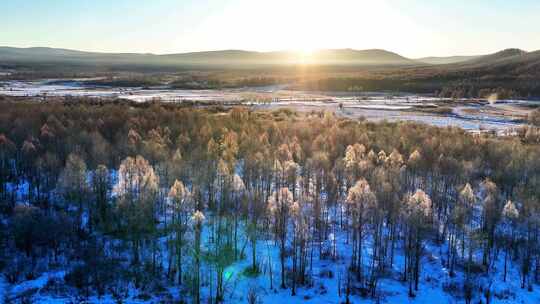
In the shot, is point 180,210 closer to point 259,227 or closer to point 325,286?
point 259,227

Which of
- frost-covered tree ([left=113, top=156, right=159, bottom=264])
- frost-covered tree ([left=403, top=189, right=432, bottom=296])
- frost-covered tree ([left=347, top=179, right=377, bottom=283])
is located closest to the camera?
frost-covered tree ([left=403, top=189, right=432, bottom=296])

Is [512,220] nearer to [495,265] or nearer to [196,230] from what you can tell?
[495,265]

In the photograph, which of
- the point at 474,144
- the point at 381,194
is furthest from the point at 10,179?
the point at 474,144

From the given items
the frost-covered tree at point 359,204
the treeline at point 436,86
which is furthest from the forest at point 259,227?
the treeline at point 436,86

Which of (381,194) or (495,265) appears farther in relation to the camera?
(381,194)

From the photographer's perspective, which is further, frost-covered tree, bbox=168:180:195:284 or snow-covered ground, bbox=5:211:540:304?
frost-covered tree, bbox=168:180:195:284

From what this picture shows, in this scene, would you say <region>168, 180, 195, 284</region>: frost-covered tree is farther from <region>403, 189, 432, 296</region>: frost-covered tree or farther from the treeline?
the treeline

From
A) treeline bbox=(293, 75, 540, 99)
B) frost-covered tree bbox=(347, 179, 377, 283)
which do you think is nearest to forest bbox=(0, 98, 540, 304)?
frost-covered tree bbox=(347, 179, 377, 283)

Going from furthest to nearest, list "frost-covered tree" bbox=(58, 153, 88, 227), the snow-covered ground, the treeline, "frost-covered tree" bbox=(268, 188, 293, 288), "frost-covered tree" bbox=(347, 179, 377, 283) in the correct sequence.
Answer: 1. the treeline
2. "frost-covered tree" bbox=(58, 153, 88, 227)
3. "frost-covered tree" bbox=(347, 179, 377, 283)
4. "frost-covered tree" bbox=(268, 188, 293, 288)
5. the snow-covered ground
